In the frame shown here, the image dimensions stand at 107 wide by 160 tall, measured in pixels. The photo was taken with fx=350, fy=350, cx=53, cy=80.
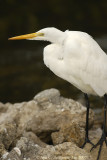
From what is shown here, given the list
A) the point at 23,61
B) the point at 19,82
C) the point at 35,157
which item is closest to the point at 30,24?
the point at 23,61

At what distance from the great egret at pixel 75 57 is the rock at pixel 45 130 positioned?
0.43 m

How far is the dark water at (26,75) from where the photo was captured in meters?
7.48

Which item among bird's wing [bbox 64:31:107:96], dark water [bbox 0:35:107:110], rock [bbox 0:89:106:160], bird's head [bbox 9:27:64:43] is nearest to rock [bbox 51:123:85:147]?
rock [bbox 0:89:106:160]

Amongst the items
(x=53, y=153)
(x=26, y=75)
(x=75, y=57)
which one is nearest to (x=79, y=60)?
(x=75, y=57)

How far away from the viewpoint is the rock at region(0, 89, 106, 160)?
3.06 m

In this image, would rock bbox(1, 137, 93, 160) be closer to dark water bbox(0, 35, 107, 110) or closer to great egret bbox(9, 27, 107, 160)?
great egret bbox(9, 27, 107, 160)

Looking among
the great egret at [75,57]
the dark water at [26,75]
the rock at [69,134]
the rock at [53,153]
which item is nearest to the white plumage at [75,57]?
the great egret at [75,57]

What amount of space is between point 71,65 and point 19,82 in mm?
4663

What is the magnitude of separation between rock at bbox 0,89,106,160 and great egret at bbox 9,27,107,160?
426 mm

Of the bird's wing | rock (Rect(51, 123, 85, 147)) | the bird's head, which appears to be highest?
the bird's head

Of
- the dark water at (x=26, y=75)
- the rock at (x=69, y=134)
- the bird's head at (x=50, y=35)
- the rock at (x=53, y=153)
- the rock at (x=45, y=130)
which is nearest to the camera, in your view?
the rock at (x=53, y=153)

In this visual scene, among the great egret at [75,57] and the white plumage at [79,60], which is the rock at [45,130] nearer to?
the great egret at [75,57]

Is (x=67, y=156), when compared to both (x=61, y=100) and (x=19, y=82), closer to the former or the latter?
(x=61, y=100)

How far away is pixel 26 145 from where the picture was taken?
3.33 meters
